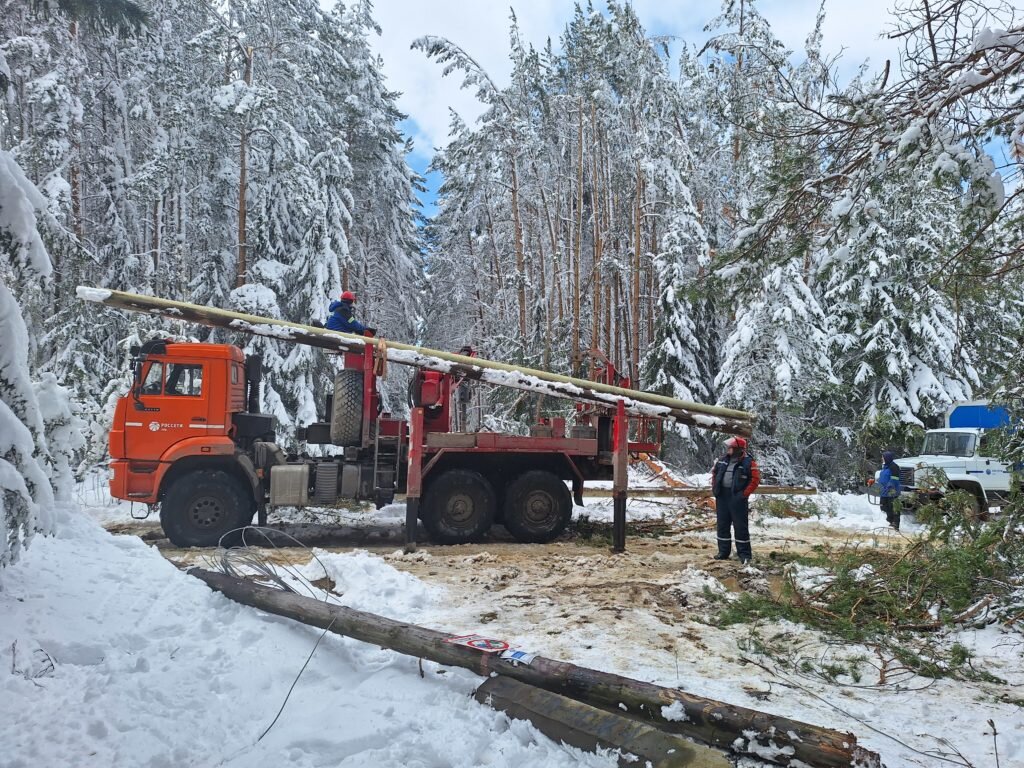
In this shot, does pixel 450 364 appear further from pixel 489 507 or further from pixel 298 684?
pixel 298 684

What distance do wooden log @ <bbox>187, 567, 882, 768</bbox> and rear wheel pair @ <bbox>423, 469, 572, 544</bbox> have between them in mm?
4450

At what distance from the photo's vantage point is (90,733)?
3.15 metres

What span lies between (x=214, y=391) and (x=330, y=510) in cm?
409

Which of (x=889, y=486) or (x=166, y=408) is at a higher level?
(x=166, y=408)

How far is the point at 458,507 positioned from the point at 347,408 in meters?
2.15

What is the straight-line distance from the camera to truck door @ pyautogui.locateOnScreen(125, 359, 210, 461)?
29.2 ft

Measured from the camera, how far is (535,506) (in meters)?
9.83

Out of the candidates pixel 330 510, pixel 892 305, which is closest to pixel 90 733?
pixel 330 510

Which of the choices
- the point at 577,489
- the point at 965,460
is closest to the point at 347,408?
the point at 577,489

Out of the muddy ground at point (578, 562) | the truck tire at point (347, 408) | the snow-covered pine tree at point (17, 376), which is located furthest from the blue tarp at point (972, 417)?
the snow-covered pine tree at point (17, 376)

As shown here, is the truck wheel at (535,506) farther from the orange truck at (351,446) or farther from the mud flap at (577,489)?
the mud flap at (577,489)

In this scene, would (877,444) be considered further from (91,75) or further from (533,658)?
(91,75)

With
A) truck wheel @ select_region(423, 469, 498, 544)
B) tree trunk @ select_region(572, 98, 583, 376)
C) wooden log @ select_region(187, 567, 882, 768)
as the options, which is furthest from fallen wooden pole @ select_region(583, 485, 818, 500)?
wooden log @ select_region(187, 567, 882, 768)

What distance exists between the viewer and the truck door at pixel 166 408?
8.89m
